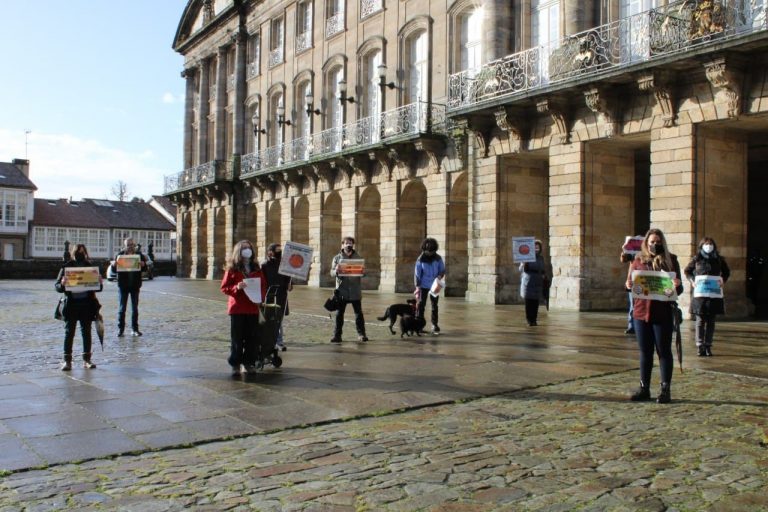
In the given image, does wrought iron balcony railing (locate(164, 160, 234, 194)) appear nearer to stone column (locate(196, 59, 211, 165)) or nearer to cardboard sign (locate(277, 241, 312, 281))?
stone column (locate(196, 59, 211, 165))

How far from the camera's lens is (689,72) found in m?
14.8

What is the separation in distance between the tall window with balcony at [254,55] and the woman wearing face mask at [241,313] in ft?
99.0

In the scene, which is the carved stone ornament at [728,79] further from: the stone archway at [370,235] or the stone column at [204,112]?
the stone column at [204,112]

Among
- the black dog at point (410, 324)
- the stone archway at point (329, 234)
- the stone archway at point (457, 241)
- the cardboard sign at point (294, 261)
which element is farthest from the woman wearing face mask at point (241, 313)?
the stone archway at point (329, 234)

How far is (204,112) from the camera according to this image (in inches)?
1693

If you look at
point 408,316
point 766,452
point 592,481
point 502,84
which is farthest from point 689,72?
point 592,481

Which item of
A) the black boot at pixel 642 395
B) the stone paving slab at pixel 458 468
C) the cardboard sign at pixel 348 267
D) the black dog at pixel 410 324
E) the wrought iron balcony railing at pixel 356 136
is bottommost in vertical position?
the stone paving slab at pixel 458 468

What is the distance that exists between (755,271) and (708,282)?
12.6m

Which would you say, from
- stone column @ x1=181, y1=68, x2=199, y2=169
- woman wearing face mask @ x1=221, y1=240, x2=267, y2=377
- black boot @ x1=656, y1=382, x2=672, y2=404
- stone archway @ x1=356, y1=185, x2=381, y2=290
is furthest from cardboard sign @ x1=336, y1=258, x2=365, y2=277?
stone column @ x1=181, y1=68, x2=199, y2=169

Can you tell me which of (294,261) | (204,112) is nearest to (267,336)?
(294,261)

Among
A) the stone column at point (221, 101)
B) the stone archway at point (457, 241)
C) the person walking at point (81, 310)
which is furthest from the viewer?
the stone column at point (221, 101)

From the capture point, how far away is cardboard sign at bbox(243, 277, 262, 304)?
8.28m

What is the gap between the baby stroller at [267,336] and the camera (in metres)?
8.55

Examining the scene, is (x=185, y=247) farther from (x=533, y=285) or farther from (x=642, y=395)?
(x=642, y=395)
